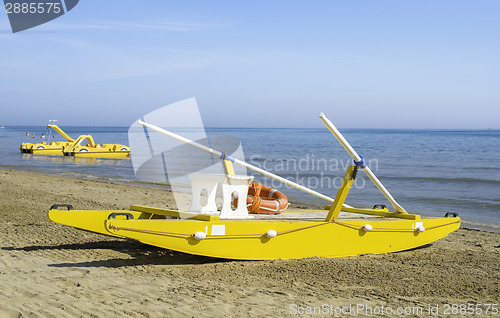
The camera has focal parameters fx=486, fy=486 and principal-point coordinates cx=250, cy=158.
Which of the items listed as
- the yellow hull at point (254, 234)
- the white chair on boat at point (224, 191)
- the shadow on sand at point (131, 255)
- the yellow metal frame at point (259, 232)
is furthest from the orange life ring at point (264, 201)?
the shadow on sand at point (131, 255)

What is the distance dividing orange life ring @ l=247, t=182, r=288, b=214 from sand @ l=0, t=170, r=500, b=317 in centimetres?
142

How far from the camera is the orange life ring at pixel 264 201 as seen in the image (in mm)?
8328

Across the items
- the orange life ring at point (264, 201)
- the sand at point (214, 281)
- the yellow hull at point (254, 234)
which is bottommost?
the sand at point (214, 281)

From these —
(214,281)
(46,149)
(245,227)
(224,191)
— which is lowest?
(214,281)

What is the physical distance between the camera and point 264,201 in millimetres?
8414

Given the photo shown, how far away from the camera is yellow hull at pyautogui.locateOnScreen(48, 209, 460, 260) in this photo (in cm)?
649

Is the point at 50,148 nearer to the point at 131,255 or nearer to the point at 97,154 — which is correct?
the point at 97,154

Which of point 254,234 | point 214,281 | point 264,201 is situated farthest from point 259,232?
point 264,201

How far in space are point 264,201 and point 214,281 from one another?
8.10 feet

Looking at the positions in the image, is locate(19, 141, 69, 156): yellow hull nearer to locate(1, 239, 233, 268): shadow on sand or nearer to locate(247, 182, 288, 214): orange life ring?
locate(1, 239, 233, 268): shadow on sand

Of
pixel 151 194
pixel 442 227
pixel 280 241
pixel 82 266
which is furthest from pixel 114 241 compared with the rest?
pixel 151 194

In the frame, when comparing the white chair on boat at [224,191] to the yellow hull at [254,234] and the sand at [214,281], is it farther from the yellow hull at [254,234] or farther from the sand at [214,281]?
the sand at [214,281]

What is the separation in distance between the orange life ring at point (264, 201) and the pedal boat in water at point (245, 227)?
223 mm

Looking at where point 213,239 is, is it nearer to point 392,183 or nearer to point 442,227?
point 442,227
